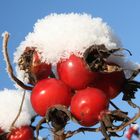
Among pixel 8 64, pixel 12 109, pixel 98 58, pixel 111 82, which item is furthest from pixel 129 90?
pixel 12 109

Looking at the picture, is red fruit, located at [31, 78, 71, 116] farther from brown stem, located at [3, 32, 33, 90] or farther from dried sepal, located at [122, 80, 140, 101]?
dried sepal, located at [122, 80, 140, 101]

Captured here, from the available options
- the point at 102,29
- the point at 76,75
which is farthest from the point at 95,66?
the point at 102,29

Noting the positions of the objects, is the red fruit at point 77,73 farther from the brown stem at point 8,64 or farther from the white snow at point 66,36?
the brown stem at point 8,64

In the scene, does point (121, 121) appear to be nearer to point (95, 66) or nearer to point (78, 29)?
point (95, 66)

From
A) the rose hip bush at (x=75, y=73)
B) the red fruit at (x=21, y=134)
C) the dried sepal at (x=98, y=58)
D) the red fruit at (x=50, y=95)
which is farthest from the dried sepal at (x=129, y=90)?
the red fruit at (x=21, y=134)

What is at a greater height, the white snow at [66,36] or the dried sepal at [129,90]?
the white snow at [66,36]

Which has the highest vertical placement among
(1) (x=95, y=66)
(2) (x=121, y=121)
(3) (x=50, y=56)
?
(3) (x=50, y=56)
